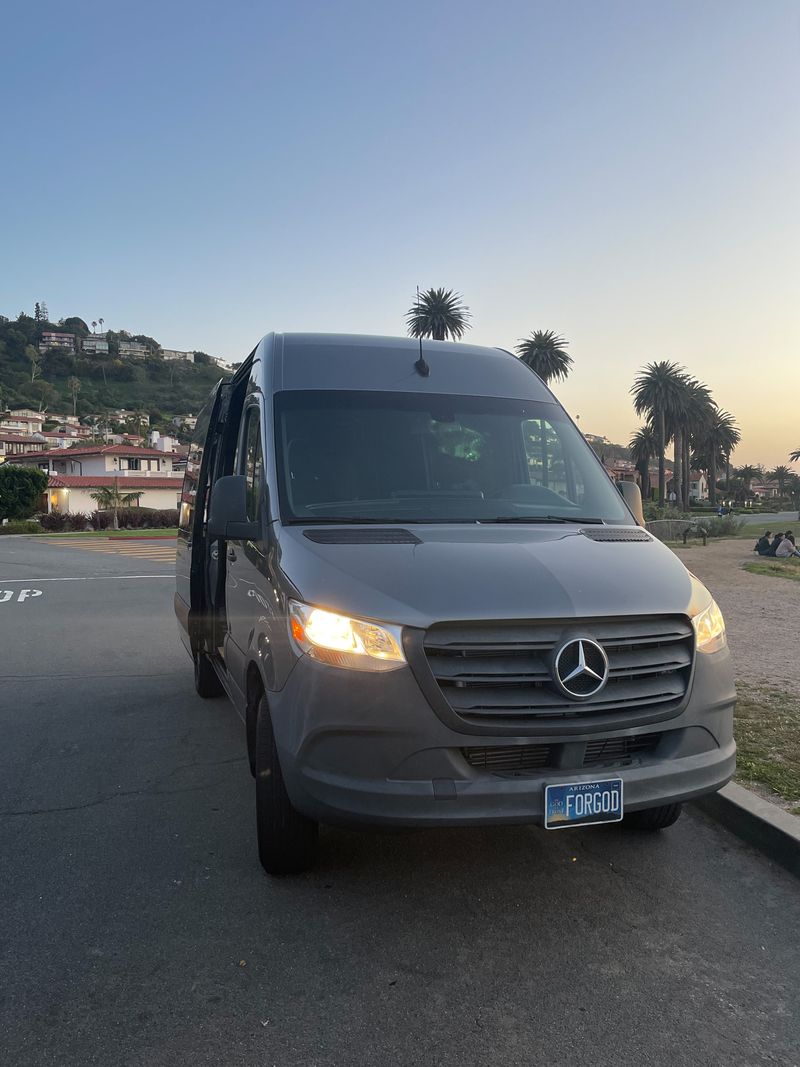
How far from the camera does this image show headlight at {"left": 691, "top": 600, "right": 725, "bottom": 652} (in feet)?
11.2

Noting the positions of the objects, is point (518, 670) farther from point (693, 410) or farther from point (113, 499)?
point (693, 410)

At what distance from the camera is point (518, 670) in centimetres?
307

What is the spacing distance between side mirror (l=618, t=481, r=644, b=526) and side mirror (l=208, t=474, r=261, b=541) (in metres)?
2.15

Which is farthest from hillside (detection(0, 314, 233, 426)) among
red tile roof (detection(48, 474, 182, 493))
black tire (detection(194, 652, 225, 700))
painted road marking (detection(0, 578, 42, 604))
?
black tire (detection(194, 652, 225, 700))

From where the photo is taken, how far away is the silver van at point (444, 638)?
304cm

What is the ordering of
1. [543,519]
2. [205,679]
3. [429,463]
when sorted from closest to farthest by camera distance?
[543,519], [429,463], [205,679]

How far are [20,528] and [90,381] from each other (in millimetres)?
142144

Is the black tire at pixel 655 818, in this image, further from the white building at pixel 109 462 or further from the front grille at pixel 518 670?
the white building at pixel 109 462

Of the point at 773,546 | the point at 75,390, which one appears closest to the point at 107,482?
the point at 773,546

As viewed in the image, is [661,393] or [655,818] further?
[661,393]

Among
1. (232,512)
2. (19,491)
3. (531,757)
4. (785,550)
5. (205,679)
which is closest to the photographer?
(531,757)

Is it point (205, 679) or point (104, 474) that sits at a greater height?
point (104, 474)

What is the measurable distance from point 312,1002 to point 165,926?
0.84 meters

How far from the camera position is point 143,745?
5836mm
